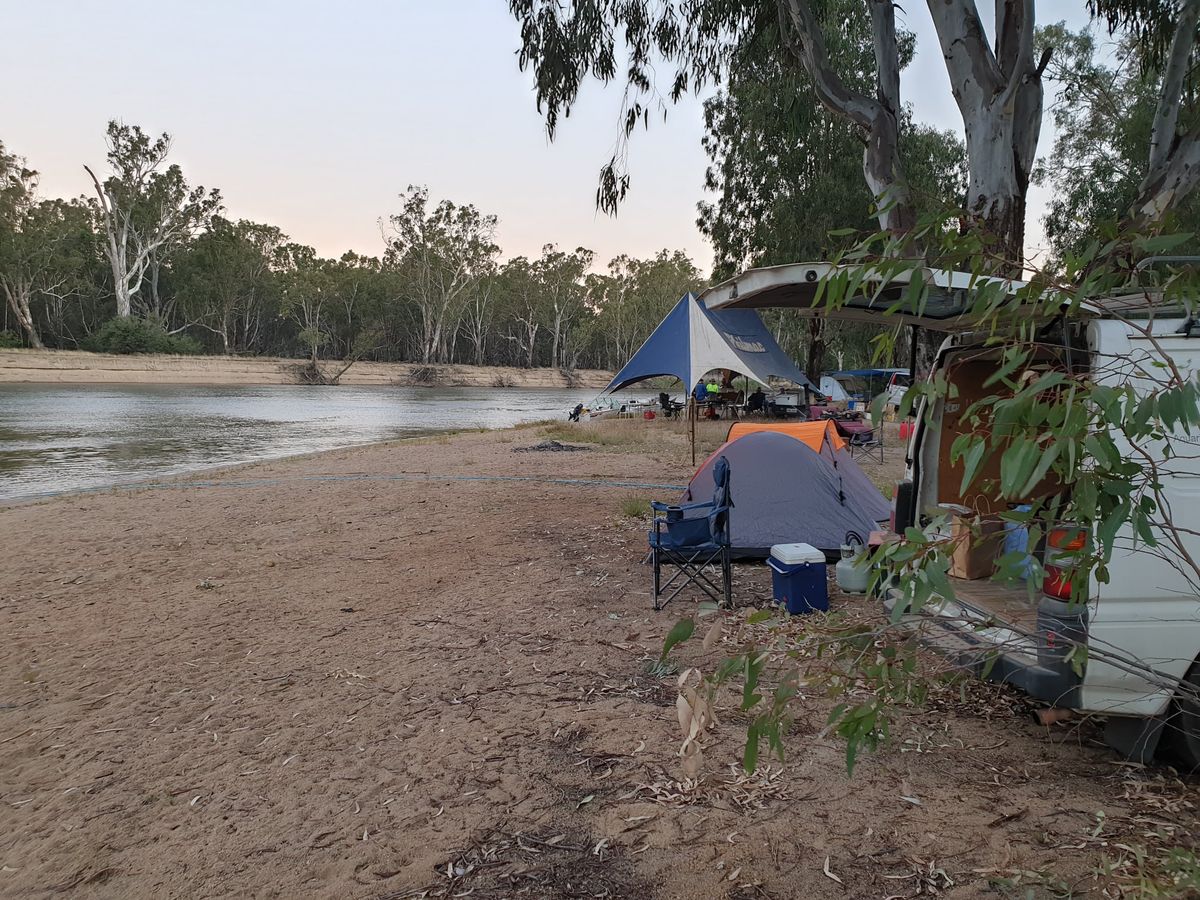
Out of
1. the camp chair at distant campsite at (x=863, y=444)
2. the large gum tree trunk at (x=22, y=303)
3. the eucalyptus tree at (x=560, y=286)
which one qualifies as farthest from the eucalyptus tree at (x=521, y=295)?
the camp chair at distant campsite at (x=863, y=444)

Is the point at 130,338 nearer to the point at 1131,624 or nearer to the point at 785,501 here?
the point at 785,501

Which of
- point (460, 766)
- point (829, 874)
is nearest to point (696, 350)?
point (460, 766)

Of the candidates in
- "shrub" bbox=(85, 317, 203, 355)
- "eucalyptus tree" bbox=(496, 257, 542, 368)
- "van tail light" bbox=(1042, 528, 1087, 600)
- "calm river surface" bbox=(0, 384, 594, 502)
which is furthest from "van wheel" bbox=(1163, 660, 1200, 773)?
"eucalyptus tree" bbox=(496, 257, 542, 368)

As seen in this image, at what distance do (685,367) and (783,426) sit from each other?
5.08m

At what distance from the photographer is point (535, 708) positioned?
344 cm

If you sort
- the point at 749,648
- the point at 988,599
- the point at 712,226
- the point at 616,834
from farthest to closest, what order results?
the point at 712,226, the point at 988,599, the point at 616,834, the point at 749,648

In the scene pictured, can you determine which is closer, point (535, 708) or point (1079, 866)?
point (1079, 866)

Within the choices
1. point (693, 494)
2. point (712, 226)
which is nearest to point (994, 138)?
point (693, 494)

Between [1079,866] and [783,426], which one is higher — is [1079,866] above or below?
below

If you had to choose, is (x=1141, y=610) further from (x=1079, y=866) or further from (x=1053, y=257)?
(x=1053, y=257)

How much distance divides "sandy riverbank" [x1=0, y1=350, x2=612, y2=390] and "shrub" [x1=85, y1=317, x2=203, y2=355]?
2206 millimetres

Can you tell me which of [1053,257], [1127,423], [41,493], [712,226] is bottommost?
[41,493]

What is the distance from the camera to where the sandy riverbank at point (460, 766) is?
234cm

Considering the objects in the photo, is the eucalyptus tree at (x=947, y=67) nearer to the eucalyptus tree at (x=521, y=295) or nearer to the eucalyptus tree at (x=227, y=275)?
the eucalyptus tree at (x=227, y=275)
